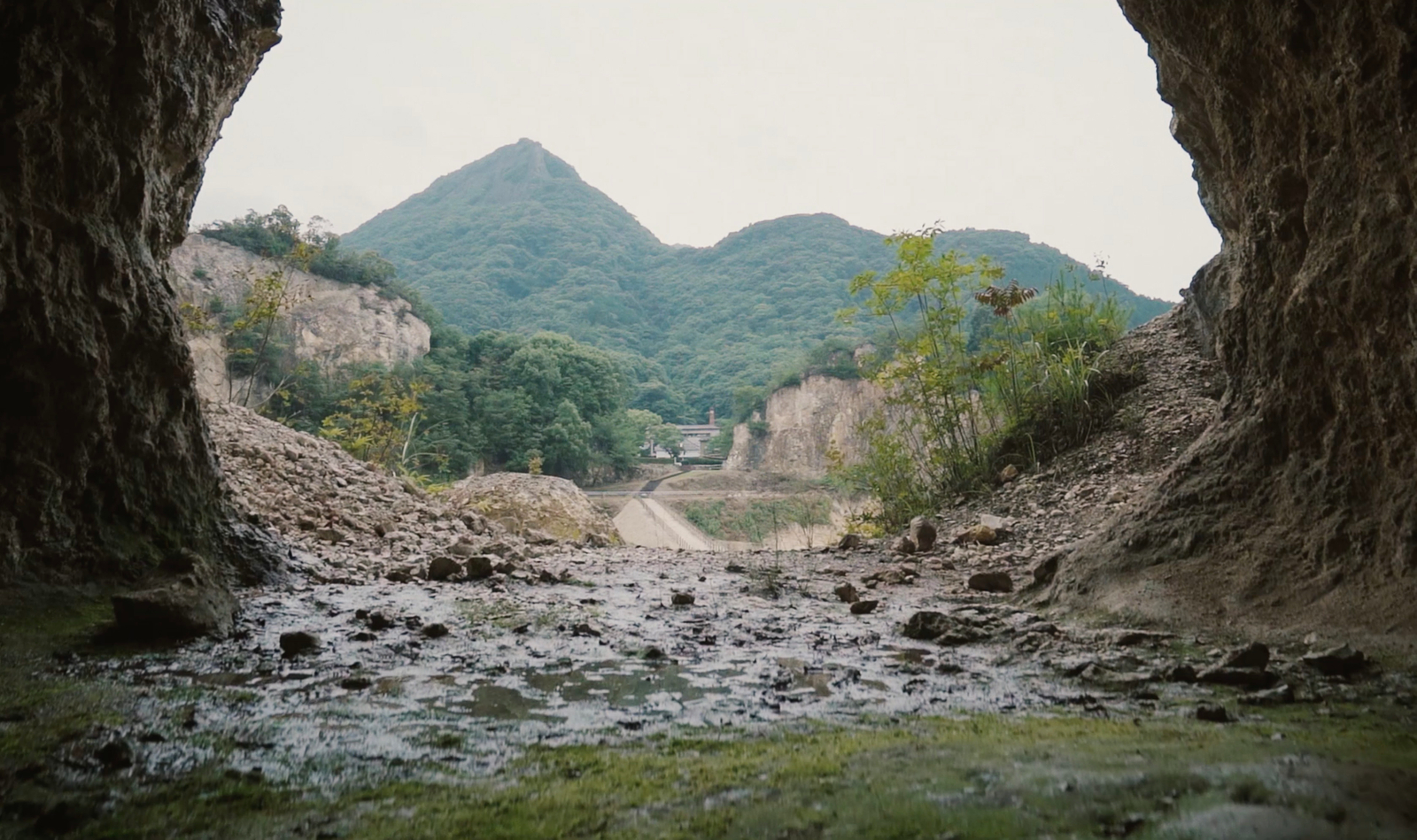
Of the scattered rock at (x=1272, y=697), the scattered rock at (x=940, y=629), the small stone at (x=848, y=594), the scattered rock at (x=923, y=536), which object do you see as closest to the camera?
the scattered rock at (x=1272, y=697)

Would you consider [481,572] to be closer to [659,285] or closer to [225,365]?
[225,365]

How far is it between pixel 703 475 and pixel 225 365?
17020 millimetres

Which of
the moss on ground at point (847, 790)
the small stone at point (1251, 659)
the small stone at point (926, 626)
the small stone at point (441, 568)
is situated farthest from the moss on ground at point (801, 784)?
the small stone at point (441, 568)

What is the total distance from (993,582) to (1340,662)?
288 centimetres

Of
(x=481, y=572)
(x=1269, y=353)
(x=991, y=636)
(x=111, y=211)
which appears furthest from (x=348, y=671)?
(x=1269, y=353)

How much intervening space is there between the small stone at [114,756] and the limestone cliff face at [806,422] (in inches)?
1335

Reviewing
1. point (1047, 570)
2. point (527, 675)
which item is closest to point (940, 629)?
point (1047, 570)

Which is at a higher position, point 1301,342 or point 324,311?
point 324,311

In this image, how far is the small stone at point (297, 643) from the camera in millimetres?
3229

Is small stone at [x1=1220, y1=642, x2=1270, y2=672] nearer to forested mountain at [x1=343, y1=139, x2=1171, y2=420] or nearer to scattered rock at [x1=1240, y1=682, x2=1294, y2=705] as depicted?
scattered rock at [x1=1240, y1=682, x2=1294, y2=705]

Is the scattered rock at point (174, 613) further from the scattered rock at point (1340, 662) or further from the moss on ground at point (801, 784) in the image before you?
the scattered rock at point (1340, 662)

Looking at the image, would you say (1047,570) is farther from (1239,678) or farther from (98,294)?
(98,294)

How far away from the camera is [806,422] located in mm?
38844

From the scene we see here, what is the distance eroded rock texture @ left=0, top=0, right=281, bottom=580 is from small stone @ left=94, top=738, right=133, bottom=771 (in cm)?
224
